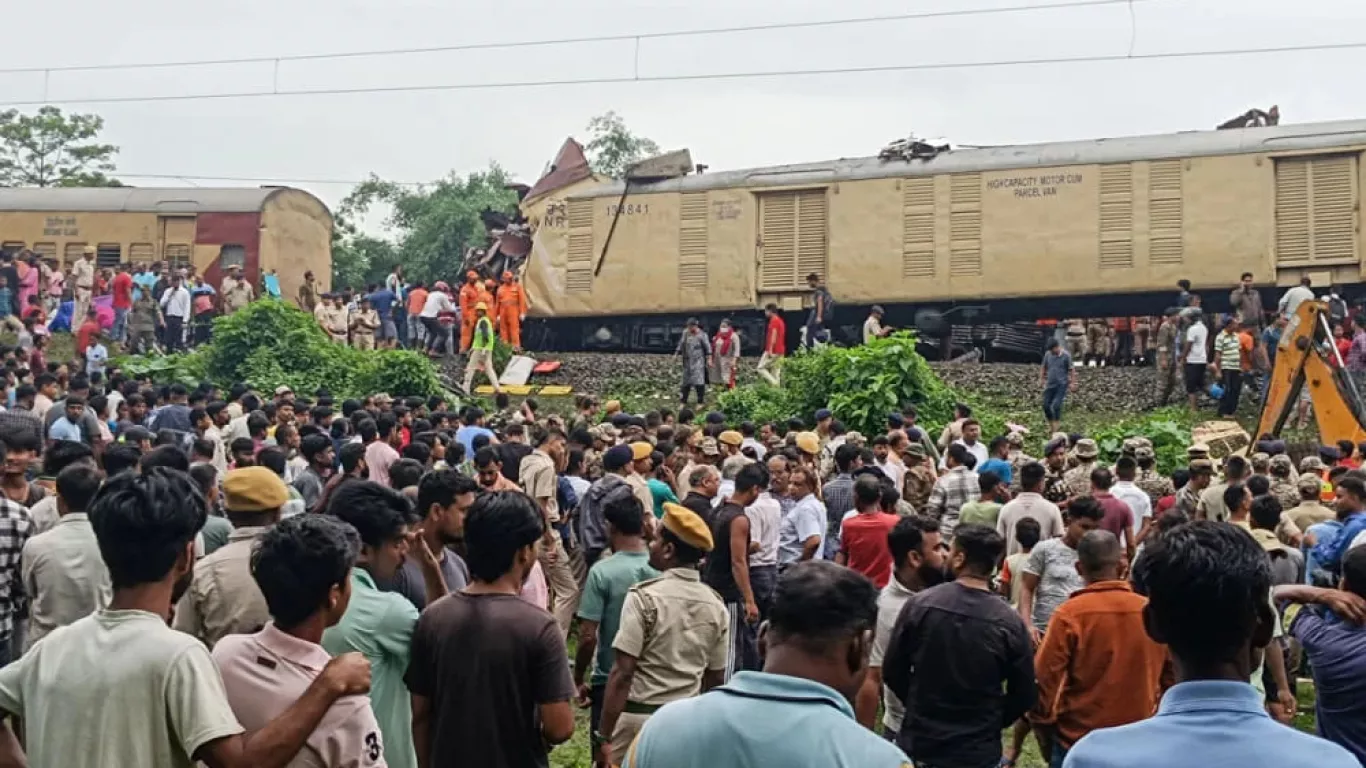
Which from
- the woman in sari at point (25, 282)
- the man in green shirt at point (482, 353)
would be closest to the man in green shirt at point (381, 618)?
the man in green shirt at point (482, 353)

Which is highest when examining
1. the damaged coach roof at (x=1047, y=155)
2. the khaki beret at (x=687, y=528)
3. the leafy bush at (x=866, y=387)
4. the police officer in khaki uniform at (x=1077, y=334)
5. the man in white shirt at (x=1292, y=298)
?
the damaged coach roof at (x=1047, y=155)

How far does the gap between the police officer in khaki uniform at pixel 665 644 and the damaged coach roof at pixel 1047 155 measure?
1772cm

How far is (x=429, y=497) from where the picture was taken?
5676 millimetres

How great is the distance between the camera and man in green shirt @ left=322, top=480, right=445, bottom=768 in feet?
14.7

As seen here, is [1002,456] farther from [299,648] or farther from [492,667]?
[299,648]

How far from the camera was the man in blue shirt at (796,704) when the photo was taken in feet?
9.36

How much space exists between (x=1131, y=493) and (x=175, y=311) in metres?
17.3

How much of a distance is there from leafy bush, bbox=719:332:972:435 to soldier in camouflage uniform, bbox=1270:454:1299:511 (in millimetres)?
6412

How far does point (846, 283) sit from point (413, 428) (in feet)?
38.5

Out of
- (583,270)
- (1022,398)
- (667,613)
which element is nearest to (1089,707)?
(667,613)

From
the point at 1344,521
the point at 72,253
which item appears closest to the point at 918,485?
the point at 1344,521

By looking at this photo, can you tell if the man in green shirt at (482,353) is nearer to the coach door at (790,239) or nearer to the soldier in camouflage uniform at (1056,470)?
the coach door at (790,239)

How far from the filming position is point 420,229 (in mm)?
41844

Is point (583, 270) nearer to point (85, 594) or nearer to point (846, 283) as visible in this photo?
point (846, 283)
